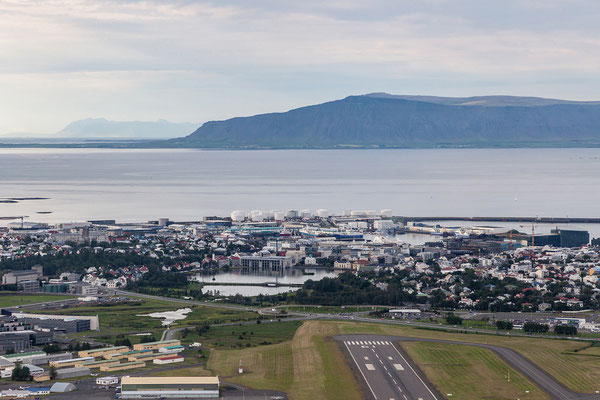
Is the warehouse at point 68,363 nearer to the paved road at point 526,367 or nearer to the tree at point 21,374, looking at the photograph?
the tree at point 21,374

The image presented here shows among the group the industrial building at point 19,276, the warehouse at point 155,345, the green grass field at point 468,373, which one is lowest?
the green grass field at point 468,373

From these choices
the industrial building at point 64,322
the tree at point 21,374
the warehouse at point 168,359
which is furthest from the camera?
the industrial building at point 64,322

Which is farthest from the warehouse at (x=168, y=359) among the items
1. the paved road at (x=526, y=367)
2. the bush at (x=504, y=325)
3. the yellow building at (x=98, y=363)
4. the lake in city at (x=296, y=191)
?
the lake in city at (x=296, y=191)

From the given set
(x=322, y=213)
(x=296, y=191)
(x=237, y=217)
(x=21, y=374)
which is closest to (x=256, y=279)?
(x=21, y=374)

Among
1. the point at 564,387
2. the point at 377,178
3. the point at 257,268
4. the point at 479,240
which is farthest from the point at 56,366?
the point at 377,178

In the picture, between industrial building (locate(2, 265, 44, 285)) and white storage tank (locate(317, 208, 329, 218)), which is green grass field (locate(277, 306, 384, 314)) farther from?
white storage tank (locate(317, 208, 329, 218))

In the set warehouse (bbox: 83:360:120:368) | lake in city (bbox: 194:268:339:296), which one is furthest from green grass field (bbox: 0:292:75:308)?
warehouse (bbox: 83:360:120:368)

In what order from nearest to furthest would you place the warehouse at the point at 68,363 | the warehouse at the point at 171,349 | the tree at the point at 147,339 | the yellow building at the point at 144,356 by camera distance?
the warehouse at the point at 68,363 < the yellow building at the point at 144,356 < the warehouse at the point at 171,349 < the tree at the point at 147,339
